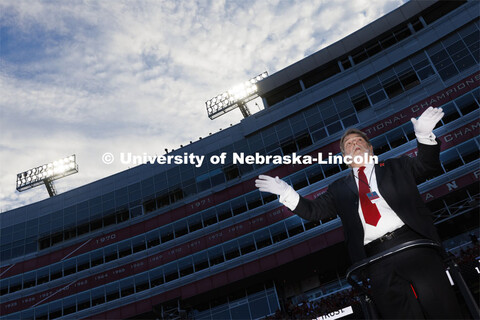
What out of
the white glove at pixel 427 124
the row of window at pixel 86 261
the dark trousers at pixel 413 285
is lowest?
the dark trousers at pixel 413 285

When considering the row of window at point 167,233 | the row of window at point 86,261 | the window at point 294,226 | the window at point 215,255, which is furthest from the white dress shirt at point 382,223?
the row of window at point 86,261

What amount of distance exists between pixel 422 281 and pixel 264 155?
31.2 meters

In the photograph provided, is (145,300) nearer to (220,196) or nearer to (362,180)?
(220,196)

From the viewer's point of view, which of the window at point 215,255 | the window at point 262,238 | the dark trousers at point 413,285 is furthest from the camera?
the window at point 215,255

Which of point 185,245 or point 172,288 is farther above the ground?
point 185,245

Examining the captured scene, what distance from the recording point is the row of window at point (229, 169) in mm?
30953

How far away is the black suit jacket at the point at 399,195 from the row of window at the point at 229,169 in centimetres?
2855

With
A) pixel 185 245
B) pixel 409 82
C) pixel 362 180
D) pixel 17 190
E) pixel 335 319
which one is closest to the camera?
pixel 362 180

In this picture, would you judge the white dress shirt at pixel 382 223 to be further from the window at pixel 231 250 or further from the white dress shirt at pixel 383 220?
the window at pixel 231 250

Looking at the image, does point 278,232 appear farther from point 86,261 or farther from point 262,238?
point 86,261

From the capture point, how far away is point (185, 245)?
33094 millimetres

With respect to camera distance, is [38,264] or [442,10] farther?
[38,264]

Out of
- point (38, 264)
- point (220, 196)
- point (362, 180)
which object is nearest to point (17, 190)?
point (38, 264)

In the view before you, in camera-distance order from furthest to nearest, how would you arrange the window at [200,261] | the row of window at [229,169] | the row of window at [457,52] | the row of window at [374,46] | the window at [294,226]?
the row of window at [374,46] → the window at [200,261] → the row of window at [229,169] → the window at [294,226] → the row of window at [457,52]
